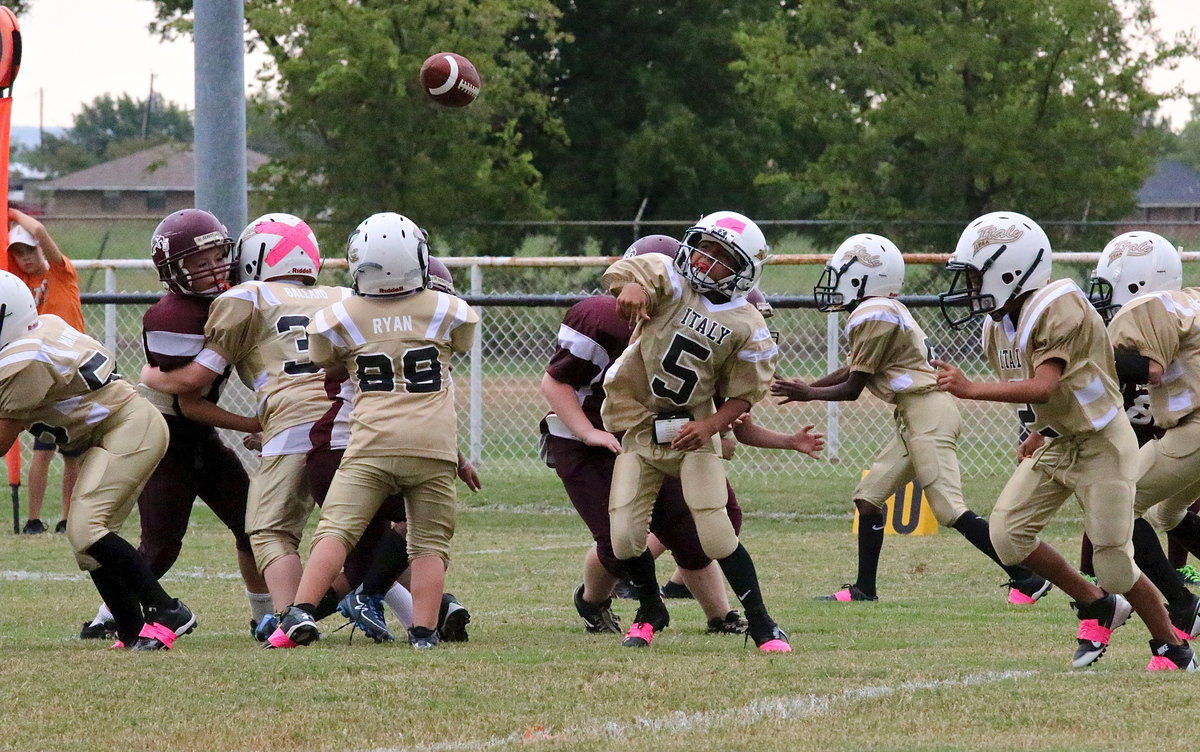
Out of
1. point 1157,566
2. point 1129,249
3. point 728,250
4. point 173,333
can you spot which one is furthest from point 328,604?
point 1129,249

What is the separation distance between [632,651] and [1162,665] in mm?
1842

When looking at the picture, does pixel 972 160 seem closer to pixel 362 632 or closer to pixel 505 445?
pixel 505 445

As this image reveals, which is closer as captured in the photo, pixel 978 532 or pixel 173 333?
pixel 173 333

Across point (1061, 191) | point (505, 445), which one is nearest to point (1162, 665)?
point (505, 445)

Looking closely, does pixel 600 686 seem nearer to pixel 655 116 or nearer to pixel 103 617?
pixel 103 617

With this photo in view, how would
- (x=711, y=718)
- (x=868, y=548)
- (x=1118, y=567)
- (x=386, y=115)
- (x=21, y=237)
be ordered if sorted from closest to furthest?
1. (x=711, y=718)
2. (x=1118, y=567)
3. (x=868, y=548)
4. (x=21, y=237)
5. (x=386, y=115)

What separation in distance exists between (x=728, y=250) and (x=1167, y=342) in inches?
68.9

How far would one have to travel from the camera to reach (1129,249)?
657 centimetres

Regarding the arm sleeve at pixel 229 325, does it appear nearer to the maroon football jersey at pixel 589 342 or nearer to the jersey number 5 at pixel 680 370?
the maroon football jersey at pixel 589 342

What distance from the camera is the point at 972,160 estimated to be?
2278 cm

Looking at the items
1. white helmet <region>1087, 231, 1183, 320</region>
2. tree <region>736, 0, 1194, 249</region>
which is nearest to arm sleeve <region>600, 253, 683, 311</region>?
white helmet <region>1087, 231, 1183, 320</region>

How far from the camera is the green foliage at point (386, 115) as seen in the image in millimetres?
23531

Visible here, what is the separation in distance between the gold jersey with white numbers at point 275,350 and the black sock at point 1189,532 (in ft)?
11.9

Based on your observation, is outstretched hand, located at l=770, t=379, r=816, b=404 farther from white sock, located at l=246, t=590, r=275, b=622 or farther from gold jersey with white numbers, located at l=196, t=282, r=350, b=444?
white sock, located at l=246, t=590, r=275, b=622
